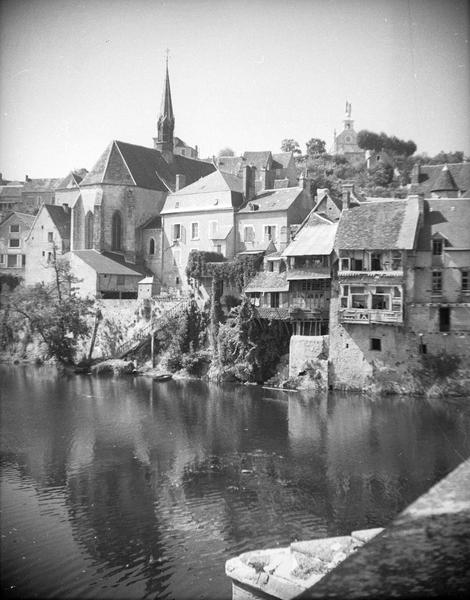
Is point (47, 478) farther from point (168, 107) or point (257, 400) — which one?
point (168, 107)

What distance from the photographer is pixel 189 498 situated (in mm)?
11594

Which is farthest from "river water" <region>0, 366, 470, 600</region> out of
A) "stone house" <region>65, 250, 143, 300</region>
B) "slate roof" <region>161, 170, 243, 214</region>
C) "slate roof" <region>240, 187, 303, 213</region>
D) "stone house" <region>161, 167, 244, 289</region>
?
"slate roof" <region>161, 170, 243, 214</region>

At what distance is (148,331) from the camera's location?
94.6 ft

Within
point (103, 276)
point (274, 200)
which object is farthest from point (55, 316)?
point (274, 200)

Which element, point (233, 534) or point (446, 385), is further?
point (446, 385)

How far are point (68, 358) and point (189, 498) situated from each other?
18.7 meters

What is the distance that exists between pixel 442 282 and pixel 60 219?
2493cm

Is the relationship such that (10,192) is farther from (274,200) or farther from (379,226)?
(379,226)

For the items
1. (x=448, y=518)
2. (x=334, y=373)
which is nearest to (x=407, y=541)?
(x=448, y=518)

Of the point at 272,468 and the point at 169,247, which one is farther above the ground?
the point at 169,247

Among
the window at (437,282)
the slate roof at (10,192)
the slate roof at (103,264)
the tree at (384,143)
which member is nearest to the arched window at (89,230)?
the slate roof at (103,264)

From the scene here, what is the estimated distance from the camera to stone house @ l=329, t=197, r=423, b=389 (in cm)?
2139

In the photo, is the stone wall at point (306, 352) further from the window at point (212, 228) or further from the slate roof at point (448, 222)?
the window at point (212, 228)

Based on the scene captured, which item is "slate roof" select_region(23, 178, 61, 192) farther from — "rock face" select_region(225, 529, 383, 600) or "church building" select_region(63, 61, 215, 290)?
"rock face" select_region(225, 529, 383, 600)
